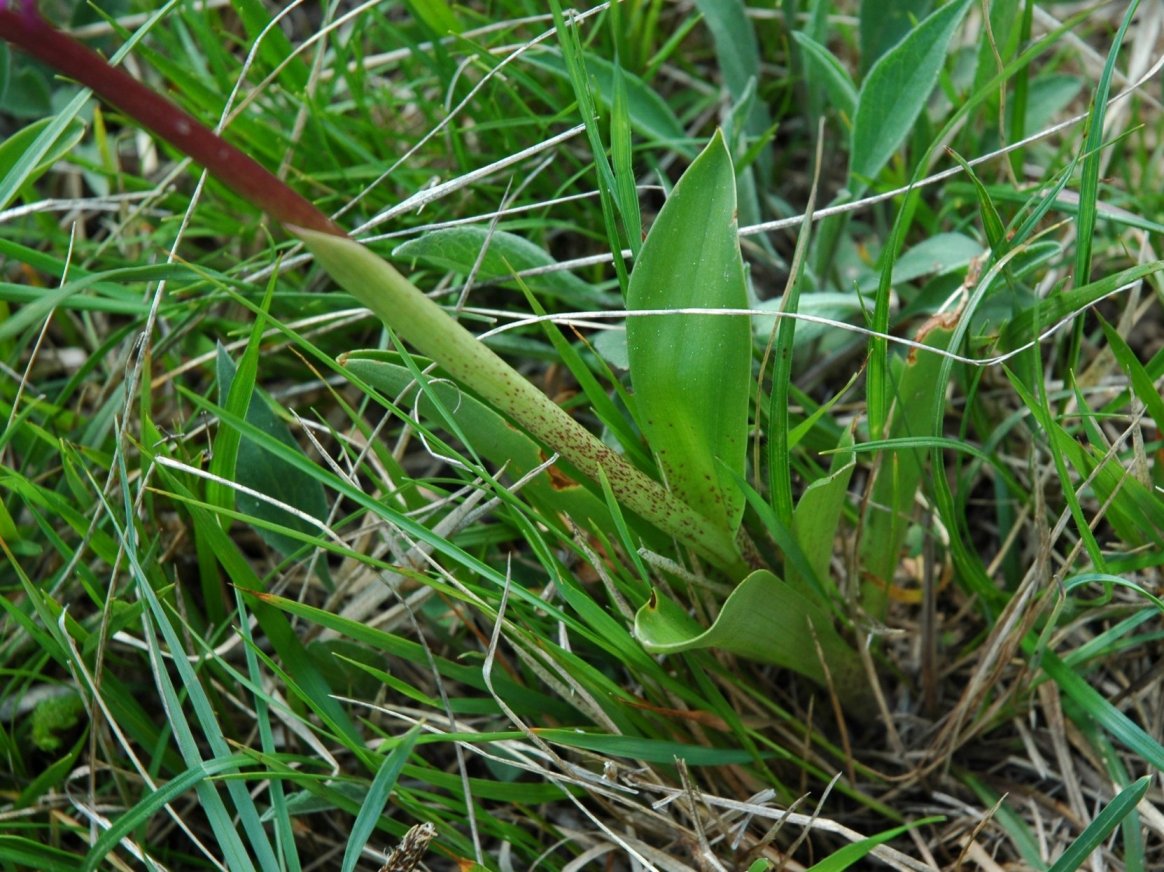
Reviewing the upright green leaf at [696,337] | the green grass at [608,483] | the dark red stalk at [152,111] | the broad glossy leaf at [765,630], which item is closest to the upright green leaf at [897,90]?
the green grass at [608,483]

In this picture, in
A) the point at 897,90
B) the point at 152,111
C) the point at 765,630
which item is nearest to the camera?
the point at 152,111

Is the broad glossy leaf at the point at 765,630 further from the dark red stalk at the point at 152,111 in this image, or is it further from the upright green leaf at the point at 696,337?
the dark red stalk at the point at 152,111

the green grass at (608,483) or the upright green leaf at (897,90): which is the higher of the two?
the upright green leaf at (897,90)

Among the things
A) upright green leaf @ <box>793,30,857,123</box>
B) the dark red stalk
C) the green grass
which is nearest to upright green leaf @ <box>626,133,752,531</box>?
the green grass

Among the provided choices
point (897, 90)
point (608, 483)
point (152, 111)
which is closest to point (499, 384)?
point (608, 483)

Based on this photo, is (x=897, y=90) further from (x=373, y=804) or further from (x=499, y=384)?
(x=373, y=804)

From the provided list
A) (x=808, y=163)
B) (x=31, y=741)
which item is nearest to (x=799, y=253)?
(x=808, y=163)

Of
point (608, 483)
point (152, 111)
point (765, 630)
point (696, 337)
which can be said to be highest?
point (152, 111)
